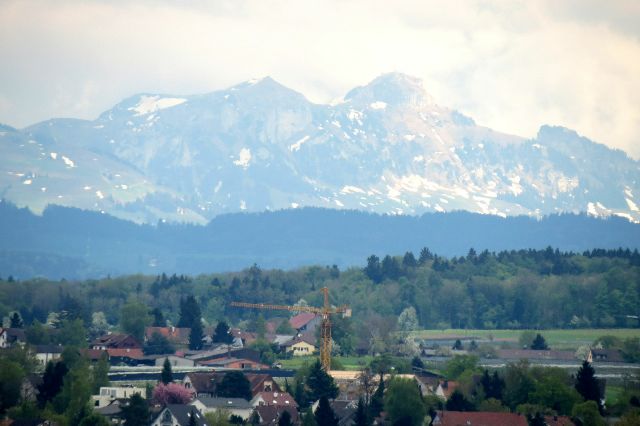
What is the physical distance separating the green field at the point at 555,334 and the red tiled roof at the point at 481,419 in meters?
61.0

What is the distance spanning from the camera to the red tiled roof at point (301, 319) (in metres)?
185

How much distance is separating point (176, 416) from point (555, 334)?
83313 millimetres

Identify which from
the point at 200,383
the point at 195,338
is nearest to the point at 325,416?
the point at 200,383

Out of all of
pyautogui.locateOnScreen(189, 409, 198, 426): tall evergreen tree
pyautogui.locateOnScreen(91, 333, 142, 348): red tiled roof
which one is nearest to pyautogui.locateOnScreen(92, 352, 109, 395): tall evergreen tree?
pyautogui.locateOnScreen(189, 409, 198, 426): tall evergreen tree

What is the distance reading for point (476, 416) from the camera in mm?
97562

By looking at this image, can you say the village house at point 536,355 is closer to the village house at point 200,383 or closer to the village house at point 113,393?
the village house at point 200,383

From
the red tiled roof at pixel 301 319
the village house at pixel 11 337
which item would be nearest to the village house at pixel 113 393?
the village house at pixel 11 337

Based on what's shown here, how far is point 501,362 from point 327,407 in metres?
45.5

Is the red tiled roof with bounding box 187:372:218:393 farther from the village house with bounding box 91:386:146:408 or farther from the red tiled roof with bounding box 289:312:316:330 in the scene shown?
the red tiled roof with bounding box 289:312:316:330

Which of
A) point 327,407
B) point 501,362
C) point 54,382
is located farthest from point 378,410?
point 501,362

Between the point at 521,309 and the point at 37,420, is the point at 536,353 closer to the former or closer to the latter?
the point at 521,309

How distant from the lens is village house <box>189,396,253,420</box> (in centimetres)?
10775

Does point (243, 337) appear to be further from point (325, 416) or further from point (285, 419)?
point (285, 419)

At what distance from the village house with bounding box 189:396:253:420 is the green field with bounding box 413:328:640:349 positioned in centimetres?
5367
